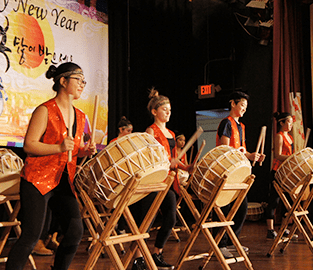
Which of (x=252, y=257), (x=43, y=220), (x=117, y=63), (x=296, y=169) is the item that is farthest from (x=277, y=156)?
(x=43, y=220)

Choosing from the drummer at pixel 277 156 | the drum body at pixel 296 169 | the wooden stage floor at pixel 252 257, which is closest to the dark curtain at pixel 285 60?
the drummer at pixel 277 156

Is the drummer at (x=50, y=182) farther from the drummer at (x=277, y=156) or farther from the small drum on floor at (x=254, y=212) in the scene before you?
the small drum on floor at (x=254, y=212)

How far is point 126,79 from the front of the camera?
5340mm

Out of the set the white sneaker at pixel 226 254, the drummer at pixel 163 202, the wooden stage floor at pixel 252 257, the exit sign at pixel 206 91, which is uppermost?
the exit sign at pixel 206 91

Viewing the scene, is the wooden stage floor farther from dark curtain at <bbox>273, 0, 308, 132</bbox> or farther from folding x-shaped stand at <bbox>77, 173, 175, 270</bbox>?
dark curtain at <bbox>273, 0, 308, 132</bbox>

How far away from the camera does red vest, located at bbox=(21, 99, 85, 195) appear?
5.75 ft

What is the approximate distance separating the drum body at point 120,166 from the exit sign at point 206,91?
188 inches

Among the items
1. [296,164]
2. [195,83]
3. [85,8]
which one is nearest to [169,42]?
[195,83]

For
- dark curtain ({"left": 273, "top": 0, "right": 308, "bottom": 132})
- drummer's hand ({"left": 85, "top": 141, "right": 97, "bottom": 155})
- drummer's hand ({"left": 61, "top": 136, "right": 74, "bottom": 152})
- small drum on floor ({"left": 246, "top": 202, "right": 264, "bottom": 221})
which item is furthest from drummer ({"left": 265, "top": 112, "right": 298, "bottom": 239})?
drummer's hand ({"left": 61, "top": 136, "right": 74, "bottom": 152})

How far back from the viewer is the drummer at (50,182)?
5.57ft

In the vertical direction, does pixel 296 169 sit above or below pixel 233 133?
below

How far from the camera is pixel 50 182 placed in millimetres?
1765

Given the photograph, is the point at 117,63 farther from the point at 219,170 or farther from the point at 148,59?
the point at 219,170

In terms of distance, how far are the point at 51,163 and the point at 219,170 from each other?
1132 mm
